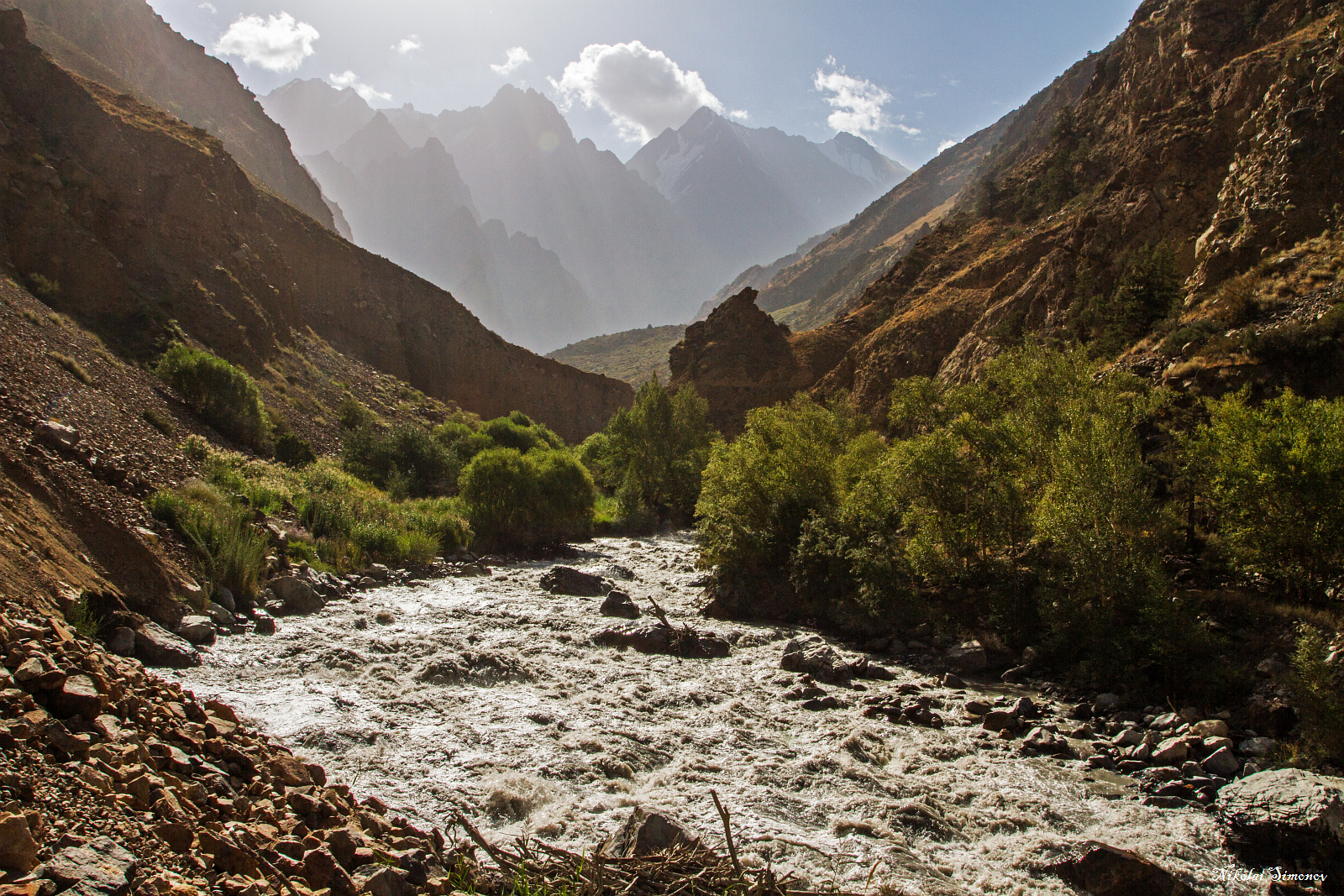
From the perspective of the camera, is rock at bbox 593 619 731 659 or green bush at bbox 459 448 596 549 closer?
rock at bbox 593 619 731 659

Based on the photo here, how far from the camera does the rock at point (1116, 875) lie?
6.70m

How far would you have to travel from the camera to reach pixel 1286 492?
1219 cm

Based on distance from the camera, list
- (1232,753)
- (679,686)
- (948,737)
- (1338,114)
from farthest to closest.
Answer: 1. (1338,114)
2. (679,686)
3. (948,737)
4. (1232,753)

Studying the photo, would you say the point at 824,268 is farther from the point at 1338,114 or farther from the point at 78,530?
the point at 78,530

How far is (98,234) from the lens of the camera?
35750mm

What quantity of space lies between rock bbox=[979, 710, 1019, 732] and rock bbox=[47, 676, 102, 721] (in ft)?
40.0

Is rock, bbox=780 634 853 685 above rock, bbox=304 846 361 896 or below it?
below

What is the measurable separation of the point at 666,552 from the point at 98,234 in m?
35.8

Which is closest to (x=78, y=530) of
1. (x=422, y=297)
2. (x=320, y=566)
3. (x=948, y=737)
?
(x=320, y=566)

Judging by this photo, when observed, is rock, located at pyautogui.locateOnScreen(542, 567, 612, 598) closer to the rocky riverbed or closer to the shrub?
the rocky riverbed

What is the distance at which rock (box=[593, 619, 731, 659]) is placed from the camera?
15.8 metres

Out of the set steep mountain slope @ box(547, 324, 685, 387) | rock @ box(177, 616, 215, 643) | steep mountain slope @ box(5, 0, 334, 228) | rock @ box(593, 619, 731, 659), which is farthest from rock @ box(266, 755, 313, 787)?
steep mountain slope @ box(547, 324, 685, 387)

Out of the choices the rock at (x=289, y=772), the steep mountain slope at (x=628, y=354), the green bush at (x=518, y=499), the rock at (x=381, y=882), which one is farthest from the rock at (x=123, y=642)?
the steep mountain slope at (x=628, y=354)

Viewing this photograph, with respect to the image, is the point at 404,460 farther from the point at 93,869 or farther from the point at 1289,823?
the point at 1289,823
